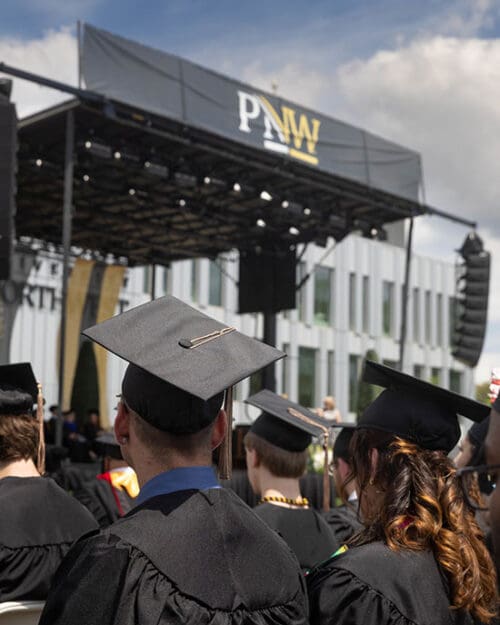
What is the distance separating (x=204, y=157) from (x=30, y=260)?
714 cm

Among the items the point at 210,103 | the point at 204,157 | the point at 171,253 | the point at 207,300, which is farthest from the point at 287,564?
the point at 207,300

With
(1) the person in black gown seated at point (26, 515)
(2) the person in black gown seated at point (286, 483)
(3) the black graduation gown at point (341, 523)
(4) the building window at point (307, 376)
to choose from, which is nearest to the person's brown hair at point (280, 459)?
(2) the person in black gown seated at point (286, 483)

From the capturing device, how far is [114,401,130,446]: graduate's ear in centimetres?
205

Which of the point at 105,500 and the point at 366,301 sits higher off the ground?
the point at 366,301

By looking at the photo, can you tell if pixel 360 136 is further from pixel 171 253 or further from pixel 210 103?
pixel 171 253

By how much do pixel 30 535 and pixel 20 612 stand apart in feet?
0.96

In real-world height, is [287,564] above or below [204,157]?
below

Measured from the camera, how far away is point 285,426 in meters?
4.38

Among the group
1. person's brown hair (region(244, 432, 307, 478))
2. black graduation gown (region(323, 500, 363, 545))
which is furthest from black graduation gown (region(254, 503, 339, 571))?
black graduation gown (region(323, 500, 363, 545))

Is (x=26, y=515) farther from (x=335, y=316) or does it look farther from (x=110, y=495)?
(x=335, y=316)

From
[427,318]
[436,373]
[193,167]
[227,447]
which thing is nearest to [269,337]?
[193,167]

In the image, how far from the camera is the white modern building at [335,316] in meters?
27.3

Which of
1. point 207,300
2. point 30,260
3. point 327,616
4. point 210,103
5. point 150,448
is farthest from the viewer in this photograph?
point 207,300

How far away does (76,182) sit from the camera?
17.1 meters
